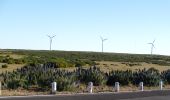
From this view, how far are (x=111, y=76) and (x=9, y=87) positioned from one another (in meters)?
11.9

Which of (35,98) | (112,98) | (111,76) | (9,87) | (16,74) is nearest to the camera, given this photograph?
(35,98)

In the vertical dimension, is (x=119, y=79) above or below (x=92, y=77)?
below

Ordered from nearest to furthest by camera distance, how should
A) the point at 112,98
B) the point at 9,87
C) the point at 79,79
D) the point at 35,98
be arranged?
the point at 35,98 < the point at 112,98 < the point at 9,87 < the point at 79,79

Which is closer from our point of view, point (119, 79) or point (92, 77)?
point (92, 77)

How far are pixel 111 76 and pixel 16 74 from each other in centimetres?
958

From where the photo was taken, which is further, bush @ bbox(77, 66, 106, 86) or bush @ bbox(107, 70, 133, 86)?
bush @ bbox(107, 70, 133, 86)

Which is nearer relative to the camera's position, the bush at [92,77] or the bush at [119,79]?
the bush at [92,77]

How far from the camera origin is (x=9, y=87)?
98.3ft

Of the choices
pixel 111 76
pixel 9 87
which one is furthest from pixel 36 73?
pixel 111 76

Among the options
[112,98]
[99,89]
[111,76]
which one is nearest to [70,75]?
[99,89]

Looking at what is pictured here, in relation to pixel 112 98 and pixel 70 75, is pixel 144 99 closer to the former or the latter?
pixel 112 98

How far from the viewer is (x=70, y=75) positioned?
114 feet

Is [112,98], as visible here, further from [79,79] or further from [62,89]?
[79,79]

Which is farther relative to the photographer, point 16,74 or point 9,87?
point 16,74
